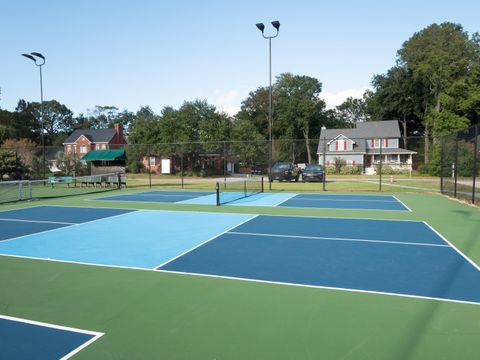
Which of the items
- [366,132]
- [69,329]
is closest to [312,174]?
[69,329]

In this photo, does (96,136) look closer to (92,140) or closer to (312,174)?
(92,140)

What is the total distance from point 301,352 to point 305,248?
421 centimetres

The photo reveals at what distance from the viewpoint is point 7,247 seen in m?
7.95

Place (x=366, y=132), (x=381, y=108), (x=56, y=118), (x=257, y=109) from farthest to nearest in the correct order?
1. (x=56, y=118)
2. (x=257, y=109)
3. (x=381, y=108)
4. (x=366, y=132)

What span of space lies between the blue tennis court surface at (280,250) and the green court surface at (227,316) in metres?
0.49

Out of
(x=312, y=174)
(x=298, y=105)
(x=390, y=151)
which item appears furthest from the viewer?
(x=298, y=105)

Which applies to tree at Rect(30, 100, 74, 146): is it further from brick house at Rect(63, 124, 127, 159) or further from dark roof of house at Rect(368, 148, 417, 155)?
dark roof of house at Rect(368, 148, 417, 155)

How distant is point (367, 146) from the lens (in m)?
55.1

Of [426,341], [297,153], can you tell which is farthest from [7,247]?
[297,153]

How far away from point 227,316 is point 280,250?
10.7 feet

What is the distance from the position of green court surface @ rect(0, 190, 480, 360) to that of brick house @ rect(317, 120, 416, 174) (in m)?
45.2

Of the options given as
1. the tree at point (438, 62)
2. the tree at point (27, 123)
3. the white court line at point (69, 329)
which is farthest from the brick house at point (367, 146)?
the tree at point (27, 123)

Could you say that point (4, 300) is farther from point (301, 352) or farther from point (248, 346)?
point (301, 352)

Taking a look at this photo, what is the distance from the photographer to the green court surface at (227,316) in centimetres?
349
